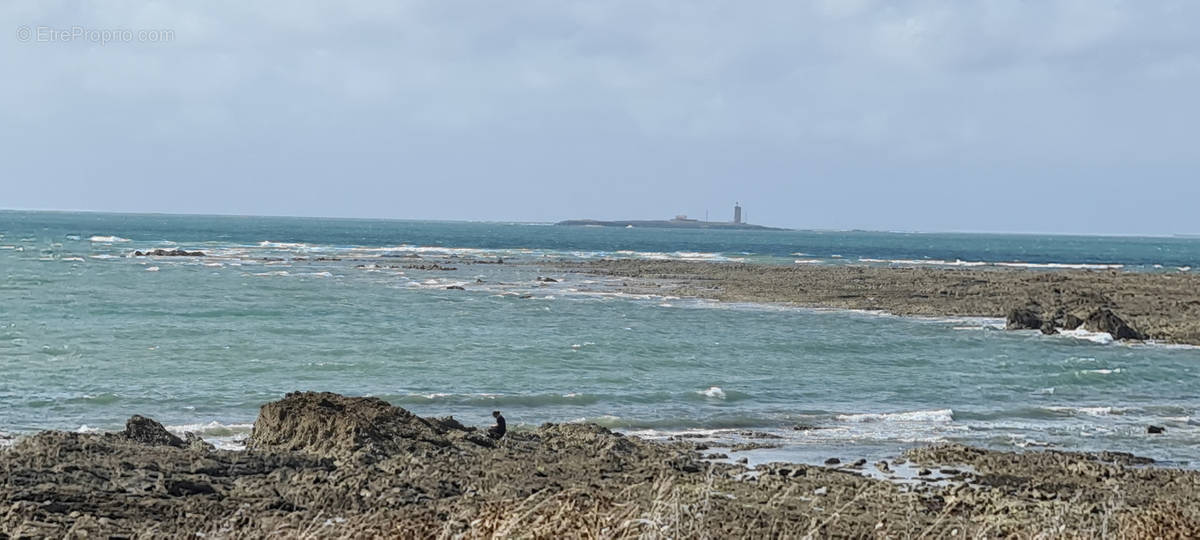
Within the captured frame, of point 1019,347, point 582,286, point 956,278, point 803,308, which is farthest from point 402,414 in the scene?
point 956,278

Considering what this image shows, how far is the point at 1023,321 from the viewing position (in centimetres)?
3728

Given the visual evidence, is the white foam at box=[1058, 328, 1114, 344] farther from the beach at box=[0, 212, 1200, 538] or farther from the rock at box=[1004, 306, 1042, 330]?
the rock at box=[1004, 306, 1042, 330]

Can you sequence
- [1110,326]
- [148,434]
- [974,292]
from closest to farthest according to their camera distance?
[148,434] < [1110,326] < [974,292]

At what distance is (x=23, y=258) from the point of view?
228ft

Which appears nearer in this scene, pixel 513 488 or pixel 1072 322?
pixel 513 488

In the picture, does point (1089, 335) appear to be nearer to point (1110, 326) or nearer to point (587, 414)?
point (1110, 326)

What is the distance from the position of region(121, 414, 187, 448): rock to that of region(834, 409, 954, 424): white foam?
1024 centimetres

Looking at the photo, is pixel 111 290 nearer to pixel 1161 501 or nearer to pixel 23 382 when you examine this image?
pixel 23 382

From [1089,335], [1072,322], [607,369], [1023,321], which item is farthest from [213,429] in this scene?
[1072,322]

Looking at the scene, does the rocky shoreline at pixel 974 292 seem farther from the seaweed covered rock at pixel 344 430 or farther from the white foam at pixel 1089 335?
the seaweed covered rock at pixel 344 430

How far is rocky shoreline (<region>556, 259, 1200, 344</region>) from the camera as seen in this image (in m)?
37.2

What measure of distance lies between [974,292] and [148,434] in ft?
139

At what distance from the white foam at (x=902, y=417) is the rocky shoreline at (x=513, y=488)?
11.0 ft

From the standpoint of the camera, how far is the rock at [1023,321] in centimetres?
3700
